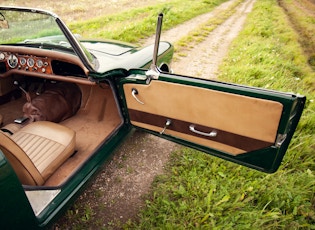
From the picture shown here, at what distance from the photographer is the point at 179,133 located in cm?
202

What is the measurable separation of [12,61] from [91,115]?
1057mm

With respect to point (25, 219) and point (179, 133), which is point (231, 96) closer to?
point (179, 133)

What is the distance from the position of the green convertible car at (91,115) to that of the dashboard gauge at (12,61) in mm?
11

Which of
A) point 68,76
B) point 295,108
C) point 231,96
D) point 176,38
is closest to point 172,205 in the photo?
point 231,96

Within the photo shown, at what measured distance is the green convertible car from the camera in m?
1.49

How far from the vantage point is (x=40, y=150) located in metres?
1.89

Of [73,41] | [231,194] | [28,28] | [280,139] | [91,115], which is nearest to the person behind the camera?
[280,139]

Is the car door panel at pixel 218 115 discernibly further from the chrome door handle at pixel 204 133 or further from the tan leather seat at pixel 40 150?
the tan leather seat at pixel 40 150

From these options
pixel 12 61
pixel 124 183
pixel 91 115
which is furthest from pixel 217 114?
pixel 12 61

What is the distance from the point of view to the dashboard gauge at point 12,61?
2568 mm

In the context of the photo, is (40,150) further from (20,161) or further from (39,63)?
(39,63)

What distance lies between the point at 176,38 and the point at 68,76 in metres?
5.69

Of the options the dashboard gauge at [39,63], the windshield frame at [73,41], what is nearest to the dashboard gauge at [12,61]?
the dashboard gauge at [39,63]

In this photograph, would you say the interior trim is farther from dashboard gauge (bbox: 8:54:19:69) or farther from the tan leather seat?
dashboard gauge (bbox: 8:54:19:69)
